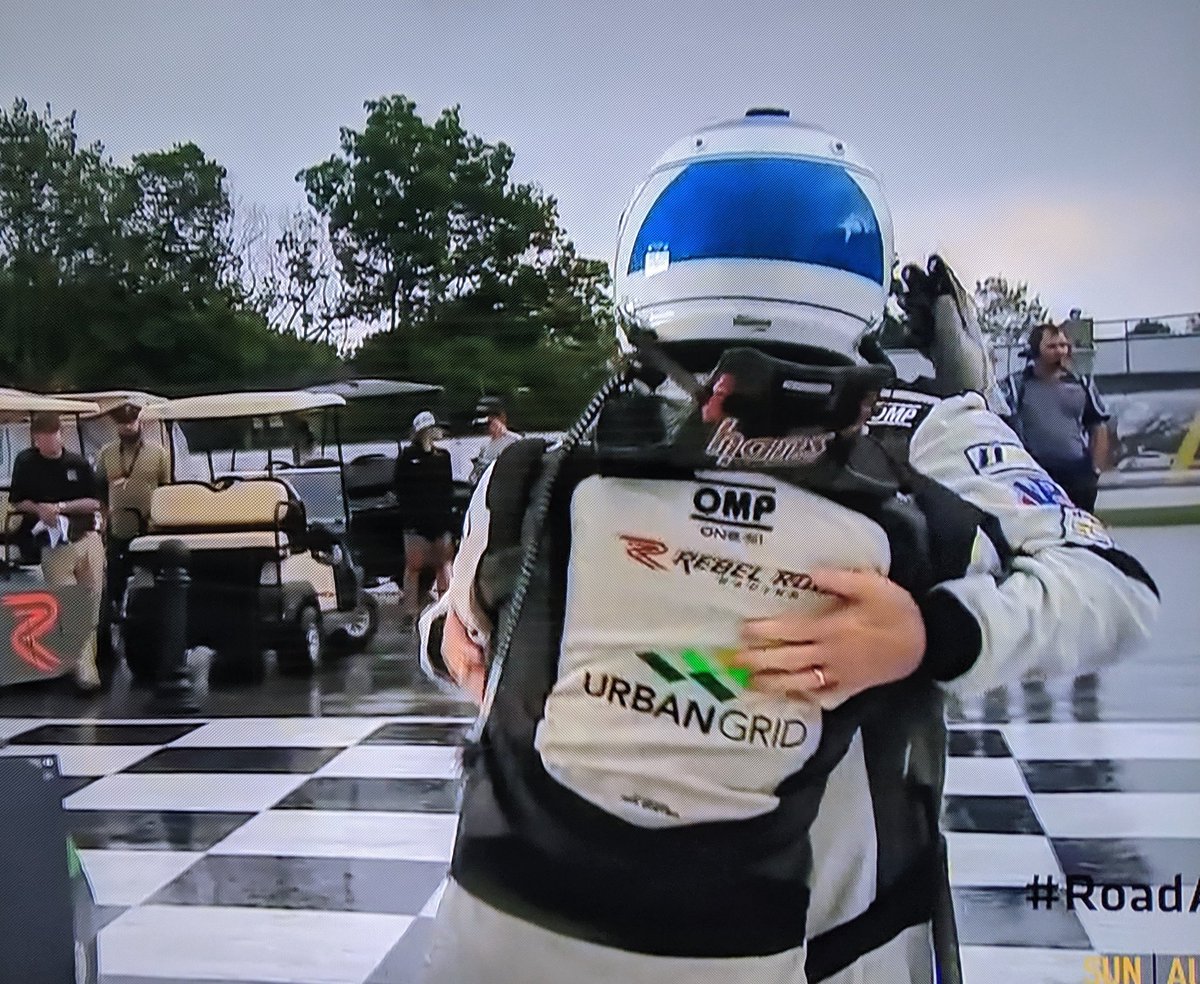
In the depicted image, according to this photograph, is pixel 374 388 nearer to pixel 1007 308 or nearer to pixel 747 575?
pixel 747 575

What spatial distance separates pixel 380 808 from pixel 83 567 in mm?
465

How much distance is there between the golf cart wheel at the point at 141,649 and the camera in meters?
1.41

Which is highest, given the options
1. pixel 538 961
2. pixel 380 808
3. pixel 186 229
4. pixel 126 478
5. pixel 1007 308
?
pixel 186 229

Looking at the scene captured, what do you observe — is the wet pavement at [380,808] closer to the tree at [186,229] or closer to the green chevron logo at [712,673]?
the green chevron logo at [712,673]

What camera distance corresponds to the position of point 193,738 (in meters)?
1.42

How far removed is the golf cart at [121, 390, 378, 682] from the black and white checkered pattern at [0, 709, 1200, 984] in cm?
10

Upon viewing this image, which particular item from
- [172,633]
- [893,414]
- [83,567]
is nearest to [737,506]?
[893,414]

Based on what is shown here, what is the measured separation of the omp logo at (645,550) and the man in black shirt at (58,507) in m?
0.67

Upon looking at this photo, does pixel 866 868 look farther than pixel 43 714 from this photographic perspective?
No

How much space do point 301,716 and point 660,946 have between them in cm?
49

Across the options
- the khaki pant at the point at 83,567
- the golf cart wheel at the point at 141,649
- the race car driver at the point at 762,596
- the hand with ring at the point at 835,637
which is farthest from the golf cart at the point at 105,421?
the hand with ring at the point at 835,637

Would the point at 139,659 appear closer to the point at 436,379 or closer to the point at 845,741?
the point at 436,379

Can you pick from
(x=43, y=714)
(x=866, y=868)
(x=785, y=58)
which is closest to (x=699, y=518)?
(x=866, y=868)

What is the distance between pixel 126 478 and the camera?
1393 mm
